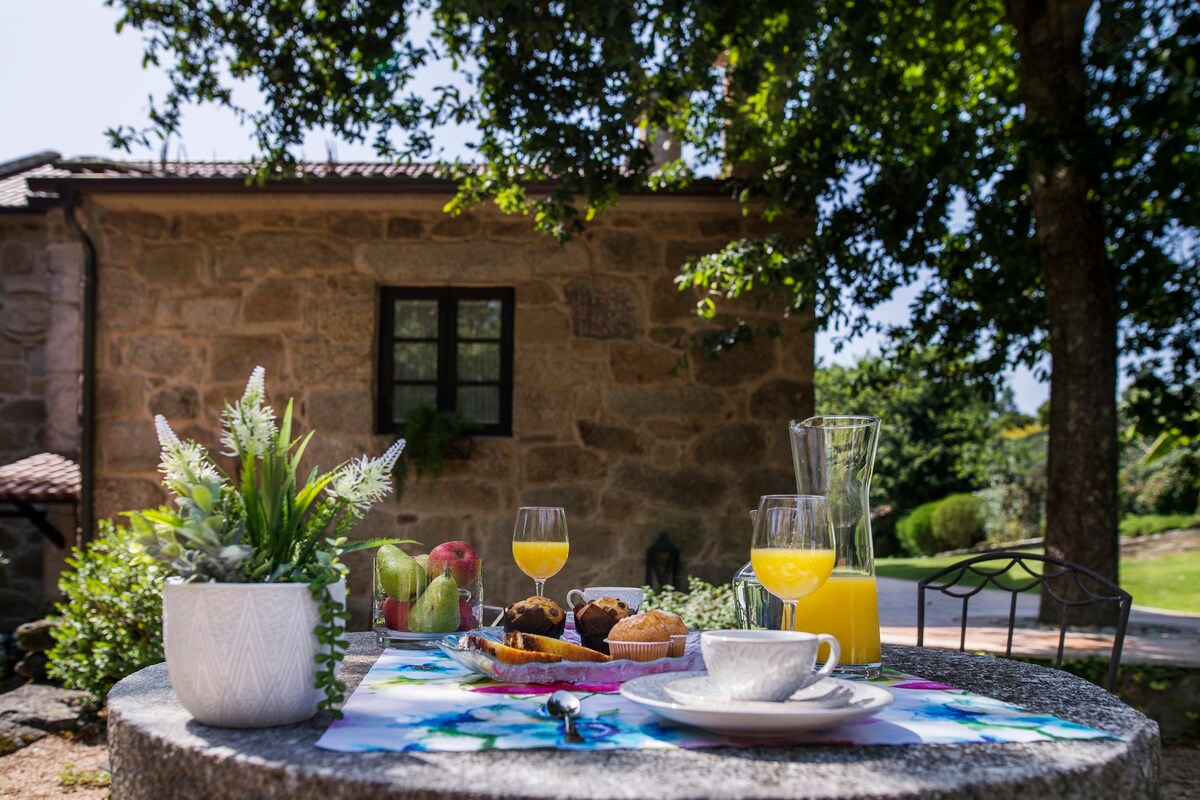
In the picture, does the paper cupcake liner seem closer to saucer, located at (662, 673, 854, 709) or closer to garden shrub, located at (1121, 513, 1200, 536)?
saucer, located at (662, 673, 854, 709)

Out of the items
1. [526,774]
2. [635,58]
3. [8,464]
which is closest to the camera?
[526,774]

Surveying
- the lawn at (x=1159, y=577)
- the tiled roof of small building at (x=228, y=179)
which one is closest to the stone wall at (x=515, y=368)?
the tiled roof of small building at (x=228, y=179)

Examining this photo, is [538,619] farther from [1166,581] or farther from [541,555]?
[1166,581]

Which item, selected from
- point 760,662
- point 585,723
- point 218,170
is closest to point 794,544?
point 760,662

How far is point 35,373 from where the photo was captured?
23.1 ft

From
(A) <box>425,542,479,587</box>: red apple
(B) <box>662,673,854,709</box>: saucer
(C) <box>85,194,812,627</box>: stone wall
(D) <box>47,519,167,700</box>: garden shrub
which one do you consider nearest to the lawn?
(C) <box>85,194,812,627</box>: stone wall

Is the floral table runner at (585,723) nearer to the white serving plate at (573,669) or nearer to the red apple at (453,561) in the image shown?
the white serving plate at (573,669)

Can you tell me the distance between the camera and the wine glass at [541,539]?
177 centimetres

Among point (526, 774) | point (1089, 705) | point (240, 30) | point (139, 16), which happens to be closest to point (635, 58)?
point (240, 30)

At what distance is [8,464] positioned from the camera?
22.3 ft

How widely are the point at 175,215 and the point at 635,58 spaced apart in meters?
3.22

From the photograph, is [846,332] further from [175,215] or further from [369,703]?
[369,703]

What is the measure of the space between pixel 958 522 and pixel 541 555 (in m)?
13.9

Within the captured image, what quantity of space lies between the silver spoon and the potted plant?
24 centimetres
